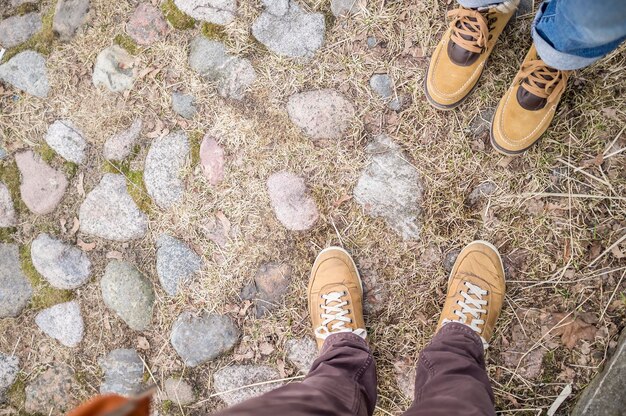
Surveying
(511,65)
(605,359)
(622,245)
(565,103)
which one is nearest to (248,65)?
(511,65)

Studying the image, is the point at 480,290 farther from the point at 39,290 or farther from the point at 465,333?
the point at 39,290

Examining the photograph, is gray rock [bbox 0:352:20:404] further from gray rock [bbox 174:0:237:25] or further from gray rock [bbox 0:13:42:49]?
gray rock [bbox 174:0:237:25]

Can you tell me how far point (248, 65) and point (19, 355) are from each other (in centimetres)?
195

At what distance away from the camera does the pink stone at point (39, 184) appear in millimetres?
2623

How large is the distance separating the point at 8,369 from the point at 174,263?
111cm

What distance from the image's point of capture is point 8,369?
2.66 m

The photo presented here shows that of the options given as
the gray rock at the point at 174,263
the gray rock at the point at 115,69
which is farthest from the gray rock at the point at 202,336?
the gray rock at the point at 115,69

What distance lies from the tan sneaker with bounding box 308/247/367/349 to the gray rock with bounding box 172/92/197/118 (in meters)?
0.96

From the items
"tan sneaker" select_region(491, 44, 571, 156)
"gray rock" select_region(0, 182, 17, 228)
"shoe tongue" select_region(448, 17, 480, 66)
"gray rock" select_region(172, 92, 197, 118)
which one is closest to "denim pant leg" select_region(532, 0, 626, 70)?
"tan sneaker" select_region(491, 44, 571, 156)

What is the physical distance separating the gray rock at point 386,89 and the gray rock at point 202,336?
51.2 inches

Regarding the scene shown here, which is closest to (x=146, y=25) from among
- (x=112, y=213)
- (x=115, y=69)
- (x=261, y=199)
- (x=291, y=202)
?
(x=115, y=69)

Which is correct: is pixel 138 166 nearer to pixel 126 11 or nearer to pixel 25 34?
pixel 126 11

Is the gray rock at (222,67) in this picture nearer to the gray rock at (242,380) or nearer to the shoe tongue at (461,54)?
the shoe tongue at (461,54)

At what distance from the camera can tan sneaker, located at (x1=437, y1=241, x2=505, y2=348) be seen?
2.23 m
